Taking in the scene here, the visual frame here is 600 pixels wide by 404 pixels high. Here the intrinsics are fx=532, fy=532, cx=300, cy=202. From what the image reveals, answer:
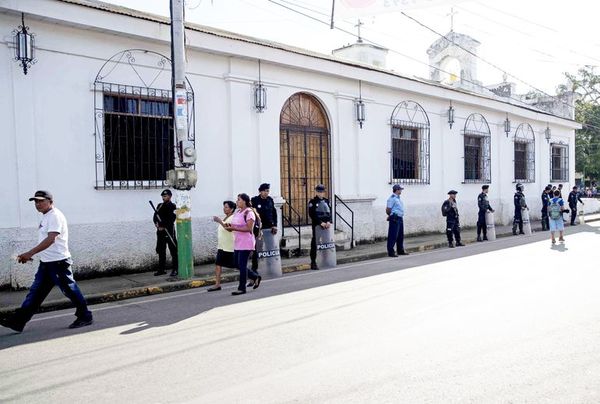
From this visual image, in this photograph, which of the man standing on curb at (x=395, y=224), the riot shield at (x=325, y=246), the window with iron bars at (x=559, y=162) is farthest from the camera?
the window with iron bars at (x=559, y=162)

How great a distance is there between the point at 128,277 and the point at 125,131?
2.89 metres

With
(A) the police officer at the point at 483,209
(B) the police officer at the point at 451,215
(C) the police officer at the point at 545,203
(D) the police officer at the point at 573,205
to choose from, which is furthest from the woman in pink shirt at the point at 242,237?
(D) the police officer at the point at 573,205

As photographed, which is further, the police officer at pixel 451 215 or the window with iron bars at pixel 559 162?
the window with iron bars at pixel 559 162

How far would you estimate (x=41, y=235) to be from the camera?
6426 mm

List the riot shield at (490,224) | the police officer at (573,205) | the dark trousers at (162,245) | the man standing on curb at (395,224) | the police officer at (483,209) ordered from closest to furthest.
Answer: the dark trousers at (162,245)
the man standing on curb at (395,224)
the police officer at (483,209)
the riot shield at (490,224)
the police officer at (573,205)

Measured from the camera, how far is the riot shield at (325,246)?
11.2 meters

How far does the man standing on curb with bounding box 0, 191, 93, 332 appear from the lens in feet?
20.7

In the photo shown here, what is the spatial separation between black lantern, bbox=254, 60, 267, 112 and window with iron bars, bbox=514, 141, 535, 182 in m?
14.0

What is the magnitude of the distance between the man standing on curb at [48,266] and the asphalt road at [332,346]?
27cm

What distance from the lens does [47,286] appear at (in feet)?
21.3

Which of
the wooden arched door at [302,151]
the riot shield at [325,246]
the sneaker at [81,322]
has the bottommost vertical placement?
the sneaker at [81,322]

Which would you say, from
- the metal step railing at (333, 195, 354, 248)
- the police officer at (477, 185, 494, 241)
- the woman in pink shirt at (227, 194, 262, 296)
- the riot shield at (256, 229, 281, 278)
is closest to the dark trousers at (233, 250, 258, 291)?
the woman in pink shirt at (227, 194, 262, 296)

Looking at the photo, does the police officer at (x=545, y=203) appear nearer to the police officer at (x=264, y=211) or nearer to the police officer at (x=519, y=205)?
the police officer at (x=519, y=205)

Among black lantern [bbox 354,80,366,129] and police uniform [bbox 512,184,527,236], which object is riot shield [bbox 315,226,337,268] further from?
police uniform [bbox 512,184,527,236]
